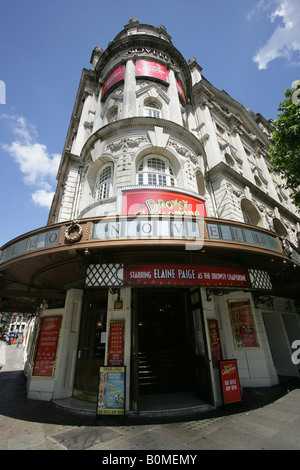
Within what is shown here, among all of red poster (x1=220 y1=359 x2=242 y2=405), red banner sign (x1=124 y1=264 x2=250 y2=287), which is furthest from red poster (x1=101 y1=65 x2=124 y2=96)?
red poster (x1=220 y1=359 x2=242 y2=405)

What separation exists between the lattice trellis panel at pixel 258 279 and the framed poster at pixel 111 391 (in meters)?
4.83

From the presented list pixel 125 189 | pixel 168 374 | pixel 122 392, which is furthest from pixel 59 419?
pixel 125 189

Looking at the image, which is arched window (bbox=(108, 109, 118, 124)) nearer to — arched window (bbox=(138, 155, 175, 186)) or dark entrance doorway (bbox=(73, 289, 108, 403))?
arched window (bbox=(138, 155, 175, 186))

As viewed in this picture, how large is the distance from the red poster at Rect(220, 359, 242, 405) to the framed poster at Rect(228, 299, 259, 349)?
130 inches

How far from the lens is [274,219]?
1767 cm

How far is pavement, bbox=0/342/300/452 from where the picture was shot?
3.96m

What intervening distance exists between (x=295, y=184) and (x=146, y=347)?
41.0 ft

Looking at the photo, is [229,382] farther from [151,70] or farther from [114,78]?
[114,78]

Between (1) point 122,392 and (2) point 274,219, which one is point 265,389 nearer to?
(1) point 122,392

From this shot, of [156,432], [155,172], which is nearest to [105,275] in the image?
[156,432]

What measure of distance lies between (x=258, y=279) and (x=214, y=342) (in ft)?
8.84

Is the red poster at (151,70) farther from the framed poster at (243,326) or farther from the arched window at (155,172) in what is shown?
the framed poster at (243,326)

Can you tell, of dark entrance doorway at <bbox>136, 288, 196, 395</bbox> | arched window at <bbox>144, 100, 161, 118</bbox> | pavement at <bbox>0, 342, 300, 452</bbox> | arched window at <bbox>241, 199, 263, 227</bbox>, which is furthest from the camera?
arched window at <bbox>241, 199, 263, 227</bbox>

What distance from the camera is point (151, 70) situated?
14.5 meters
